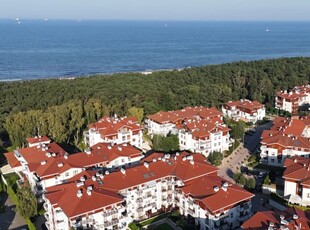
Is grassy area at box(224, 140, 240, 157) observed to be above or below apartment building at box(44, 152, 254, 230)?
below

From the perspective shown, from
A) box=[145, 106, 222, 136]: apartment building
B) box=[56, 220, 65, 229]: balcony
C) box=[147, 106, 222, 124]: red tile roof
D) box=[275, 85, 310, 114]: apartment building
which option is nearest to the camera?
box=[56, 220, 65, 229]: balcony

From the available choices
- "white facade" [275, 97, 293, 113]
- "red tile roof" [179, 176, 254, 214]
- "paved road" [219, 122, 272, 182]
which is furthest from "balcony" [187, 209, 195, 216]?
"white facade" [275, 97, 293, 113]

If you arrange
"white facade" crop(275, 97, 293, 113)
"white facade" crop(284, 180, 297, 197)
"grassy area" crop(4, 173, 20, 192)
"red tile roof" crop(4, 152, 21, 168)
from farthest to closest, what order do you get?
1. "white facade" crop(275, 97, 293, 113)
2. "red tile roof" crop(4, 152, 21, 168)
3. "grassy area" crop(4, 173, 20, 192)
4. "white facade" crop(284, 180, 297, 197)

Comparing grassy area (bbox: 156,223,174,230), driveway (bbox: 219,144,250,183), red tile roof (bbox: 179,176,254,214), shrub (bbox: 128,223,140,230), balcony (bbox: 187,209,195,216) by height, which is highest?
red tile roof (bbox: 179,176,254,214)

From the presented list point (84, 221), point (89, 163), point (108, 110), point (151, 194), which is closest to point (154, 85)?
point (108, 110)

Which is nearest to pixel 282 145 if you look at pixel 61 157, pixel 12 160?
pixel 61 157

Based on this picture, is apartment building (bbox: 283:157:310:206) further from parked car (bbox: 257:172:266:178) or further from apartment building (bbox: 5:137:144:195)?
apartment building (bbox: 5:137:144:195)

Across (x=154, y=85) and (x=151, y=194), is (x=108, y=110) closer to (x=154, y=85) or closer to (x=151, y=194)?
(x=154, y=85)
